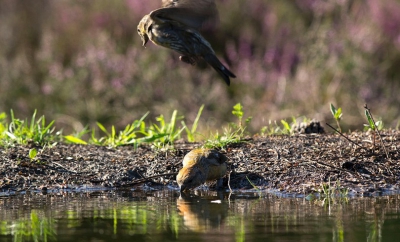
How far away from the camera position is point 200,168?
599 centimetres

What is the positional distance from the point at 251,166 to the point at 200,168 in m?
0.65

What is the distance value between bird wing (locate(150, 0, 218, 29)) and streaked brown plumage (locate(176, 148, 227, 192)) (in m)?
1.16

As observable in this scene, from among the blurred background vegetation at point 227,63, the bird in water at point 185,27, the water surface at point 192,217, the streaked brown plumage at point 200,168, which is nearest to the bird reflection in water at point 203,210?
the water surface at point 192,217

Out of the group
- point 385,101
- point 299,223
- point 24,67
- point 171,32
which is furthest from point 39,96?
point 299,223

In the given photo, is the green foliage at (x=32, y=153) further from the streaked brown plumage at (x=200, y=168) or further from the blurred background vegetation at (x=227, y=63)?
the blurred background vegetation at (x=227, y=63)

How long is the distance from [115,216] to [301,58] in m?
9.81

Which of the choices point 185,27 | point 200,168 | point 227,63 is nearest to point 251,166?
point 200,168

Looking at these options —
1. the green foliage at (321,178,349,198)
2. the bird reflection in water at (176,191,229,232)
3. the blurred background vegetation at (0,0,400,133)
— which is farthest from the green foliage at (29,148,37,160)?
the blurred background vegetation at (0,0,400,133)

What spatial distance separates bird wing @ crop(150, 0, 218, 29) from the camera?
648 cm

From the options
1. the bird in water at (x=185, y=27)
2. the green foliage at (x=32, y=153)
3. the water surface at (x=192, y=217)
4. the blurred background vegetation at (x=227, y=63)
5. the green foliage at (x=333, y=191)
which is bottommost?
the water surface at (x=192, y=217)

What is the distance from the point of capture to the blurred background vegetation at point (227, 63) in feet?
43.1

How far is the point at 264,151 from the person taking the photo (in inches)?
268

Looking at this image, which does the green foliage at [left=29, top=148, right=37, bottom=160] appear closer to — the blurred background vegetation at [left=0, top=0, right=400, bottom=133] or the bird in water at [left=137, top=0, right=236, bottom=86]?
the bird in water at [left=137, top=0, right=236, bottom=86]

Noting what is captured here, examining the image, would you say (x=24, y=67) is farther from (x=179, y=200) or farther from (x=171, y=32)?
(x=179, y=200)
